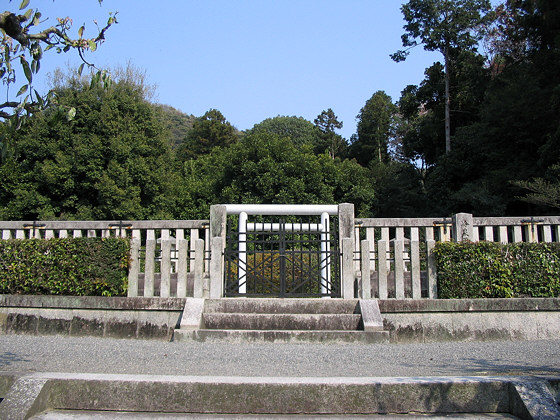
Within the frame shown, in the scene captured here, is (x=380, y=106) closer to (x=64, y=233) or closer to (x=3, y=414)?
(x=64, y=233)

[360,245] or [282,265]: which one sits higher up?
[360,245]

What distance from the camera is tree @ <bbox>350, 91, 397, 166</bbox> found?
3900cm

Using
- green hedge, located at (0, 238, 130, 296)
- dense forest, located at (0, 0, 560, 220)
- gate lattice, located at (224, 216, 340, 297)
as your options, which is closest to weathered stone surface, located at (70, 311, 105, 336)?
green hedge, located at (0, 238, 130, 296)

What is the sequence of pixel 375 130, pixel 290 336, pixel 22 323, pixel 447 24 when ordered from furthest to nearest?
1. pixel 375 130
2. pixel 447 24
3. pixel 22 323
4. pixel 290 336

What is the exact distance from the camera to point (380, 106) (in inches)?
1553

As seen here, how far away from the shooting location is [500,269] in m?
7.67

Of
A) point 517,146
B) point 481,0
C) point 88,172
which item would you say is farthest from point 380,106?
point 88,172

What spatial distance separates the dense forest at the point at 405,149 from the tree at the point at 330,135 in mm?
11452

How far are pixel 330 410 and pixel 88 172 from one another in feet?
66.4

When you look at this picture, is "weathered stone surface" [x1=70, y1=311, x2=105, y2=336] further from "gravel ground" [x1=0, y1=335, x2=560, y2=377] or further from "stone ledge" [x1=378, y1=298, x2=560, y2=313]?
"stone ledge" [x1=378, y1=298, x2=560, y2=313]

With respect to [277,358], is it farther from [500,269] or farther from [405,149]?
[405,149]

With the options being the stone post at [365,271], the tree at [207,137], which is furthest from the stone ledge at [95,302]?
the tree at [207,137]

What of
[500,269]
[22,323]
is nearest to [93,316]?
[22,323]

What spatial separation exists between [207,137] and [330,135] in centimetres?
1130
